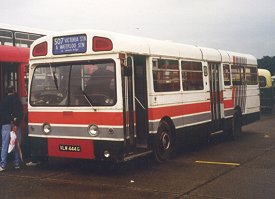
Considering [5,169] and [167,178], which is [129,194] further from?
[5,169]

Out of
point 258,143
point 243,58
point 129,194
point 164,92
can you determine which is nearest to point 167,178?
point 129,194

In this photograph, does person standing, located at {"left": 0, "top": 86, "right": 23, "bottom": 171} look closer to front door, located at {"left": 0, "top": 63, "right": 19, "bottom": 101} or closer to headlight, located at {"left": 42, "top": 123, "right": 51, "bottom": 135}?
headlight, located at {"left": 42, "top": 123, "right": 51, "bottom": 135}

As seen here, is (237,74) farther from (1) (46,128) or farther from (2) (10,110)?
(2) (10,110)

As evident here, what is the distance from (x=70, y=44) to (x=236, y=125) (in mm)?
7945

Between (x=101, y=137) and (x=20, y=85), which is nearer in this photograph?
(x=101, y=137)

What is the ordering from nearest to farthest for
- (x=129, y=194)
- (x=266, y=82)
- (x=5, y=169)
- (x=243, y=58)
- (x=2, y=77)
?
(x=129, y=194) → (x=5, y=169) → (x=2, y=77) → (x=243, y=58) → (x=266, y=82)

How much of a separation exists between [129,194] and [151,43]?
13.2 ft

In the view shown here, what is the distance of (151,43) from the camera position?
10336mm

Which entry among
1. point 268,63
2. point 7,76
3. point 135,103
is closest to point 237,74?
point 135,103

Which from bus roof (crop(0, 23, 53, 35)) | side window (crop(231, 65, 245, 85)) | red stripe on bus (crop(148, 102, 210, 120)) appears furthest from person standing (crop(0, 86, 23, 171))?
side window (crop(231, 65, 245, 85))

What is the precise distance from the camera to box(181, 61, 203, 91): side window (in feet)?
38.2

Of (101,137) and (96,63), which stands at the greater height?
(96,63)

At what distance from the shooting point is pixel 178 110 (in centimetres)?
1121

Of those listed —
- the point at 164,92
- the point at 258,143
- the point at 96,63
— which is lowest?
the point at 258,143
